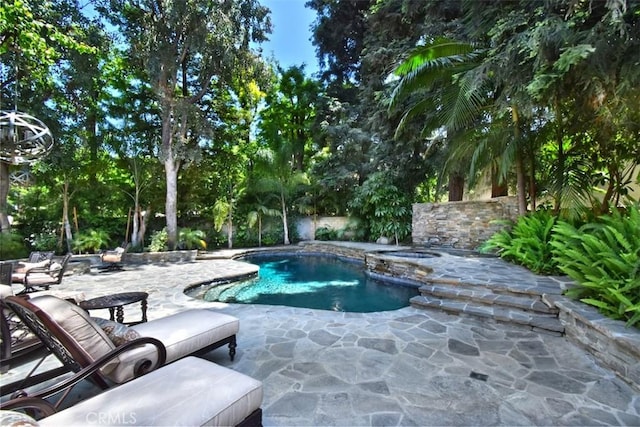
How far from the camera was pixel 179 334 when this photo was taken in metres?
2.40

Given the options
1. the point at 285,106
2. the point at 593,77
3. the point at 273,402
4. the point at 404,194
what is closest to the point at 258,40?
the point at 285,106

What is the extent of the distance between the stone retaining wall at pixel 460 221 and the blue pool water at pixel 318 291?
3200 mm

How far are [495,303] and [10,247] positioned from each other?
11.2 meters

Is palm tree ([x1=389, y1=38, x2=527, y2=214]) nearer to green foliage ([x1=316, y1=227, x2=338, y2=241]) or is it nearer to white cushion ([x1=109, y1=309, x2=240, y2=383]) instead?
white cushion ([x1=109, y1=309, x2=240, y2=383])

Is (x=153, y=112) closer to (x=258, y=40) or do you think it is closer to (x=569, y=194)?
(x=258, y=40)

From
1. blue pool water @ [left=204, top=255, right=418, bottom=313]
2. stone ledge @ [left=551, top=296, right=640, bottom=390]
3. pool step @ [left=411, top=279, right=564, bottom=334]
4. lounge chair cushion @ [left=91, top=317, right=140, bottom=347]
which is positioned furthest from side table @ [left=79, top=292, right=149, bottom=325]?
stone ledge @ [left=551, top=296, right=640, bottom=390]

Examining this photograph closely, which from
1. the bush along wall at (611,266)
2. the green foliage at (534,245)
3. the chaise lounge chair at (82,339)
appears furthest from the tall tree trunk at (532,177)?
the chaise lounge chair at (82,339)

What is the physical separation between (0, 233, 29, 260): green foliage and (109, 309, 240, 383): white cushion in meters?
8.06

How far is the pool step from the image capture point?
11.7ft

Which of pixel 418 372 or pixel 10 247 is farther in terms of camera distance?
pixel 10 247

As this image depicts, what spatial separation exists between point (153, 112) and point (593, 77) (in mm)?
12638

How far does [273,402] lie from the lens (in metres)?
2.16

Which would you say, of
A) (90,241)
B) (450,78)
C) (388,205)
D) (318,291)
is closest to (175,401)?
(318,291)
